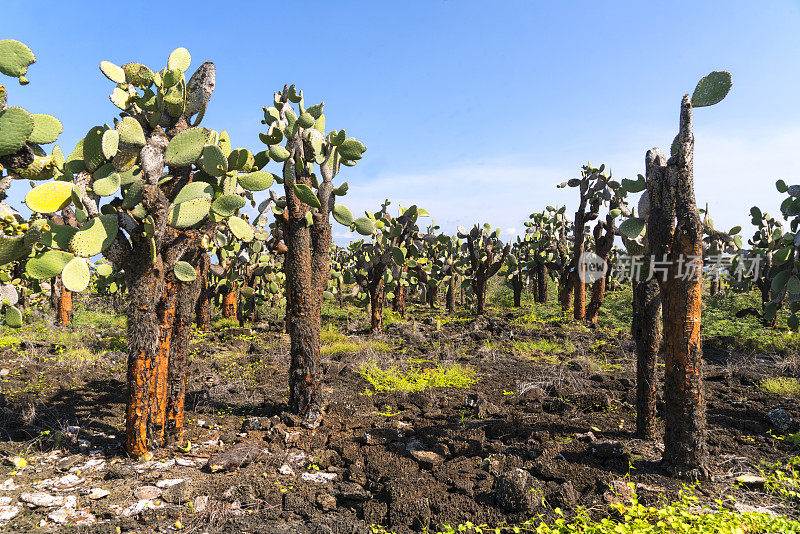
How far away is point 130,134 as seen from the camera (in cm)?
355

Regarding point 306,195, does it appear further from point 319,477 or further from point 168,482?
point 168,482

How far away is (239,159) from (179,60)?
1.02 meters

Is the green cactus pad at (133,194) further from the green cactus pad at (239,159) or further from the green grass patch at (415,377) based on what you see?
the green grass patch at (415,377)

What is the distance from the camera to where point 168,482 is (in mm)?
3518

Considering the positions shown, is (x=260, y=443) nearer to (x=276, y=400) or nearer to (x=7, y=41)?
(x=276, y=400)

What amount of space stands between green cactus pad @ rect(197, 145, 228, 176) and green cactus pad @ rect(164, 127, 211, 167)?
74 mm

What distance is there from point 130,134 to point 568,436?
4626 millimetres

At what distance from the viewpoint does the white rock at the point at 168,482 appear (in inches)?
137

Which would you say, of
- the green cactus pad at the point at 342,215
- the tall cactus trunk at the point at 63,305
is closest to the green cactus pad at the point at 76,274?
the green cactus pad at the point at 342,215

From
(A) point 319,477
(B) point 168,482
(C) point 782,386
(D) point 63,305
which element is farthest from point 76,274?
(D) point 63,305

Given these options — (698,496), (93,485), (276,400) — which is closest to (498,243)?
(276,400)

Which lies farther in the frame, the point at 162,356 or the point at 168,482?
the point at 162,356

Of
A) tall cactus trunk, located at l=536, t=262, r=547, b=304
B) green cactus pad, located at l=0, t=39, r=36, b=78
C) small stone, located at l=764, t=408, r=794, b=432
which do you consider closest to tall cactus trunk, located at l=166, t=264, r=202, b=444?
green cactus pad, located at l=0, t=39, r=36, b=78

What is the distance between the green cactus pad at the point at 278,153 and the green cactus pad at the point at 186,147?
36.1 inches
